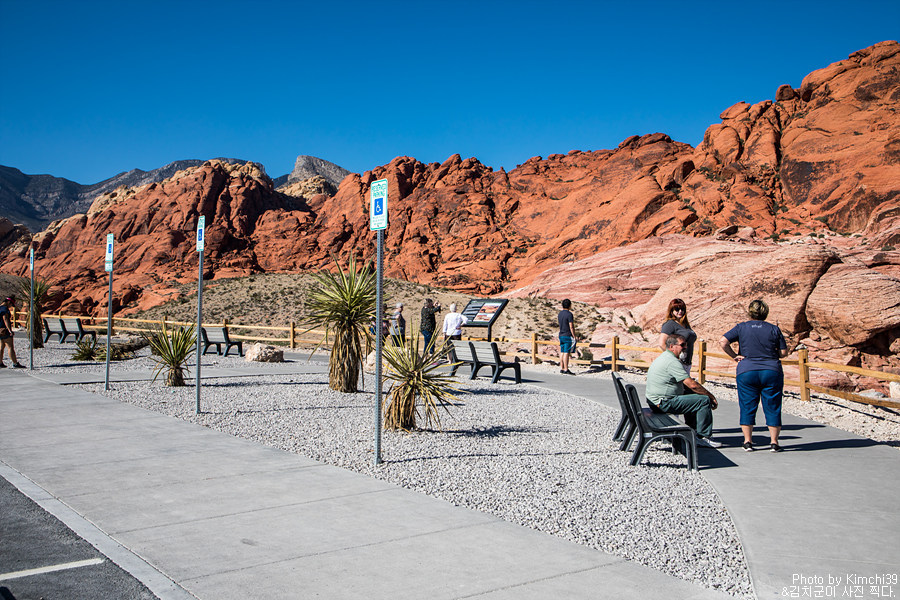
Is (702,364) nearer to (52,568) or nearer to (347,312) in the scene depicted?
(347,312)

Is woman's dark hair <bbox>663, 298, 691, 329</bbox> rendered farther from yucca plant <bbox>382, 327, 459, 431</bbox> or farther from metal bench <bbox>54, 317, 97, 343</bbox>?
metal bench <bbox>54, 317, 97, 343</bbox>

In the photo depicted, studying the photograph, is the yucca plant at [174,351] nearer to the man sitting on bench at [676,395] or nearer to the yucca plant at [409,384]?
the yucca plant at [409,384]

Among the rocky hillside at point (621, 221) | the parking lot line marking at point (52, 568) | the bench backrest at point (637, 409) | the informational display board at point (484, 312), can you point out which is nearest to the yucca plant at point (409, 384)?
the bench backrest at point (637, 409)

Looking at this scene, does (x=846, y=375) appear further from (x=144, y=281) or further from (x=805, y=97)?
(x=144, y=281)

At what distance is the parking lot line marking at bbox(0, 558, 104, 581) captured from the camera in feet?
13.3

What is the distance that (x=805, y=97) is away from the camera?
A: 62281 millimetres

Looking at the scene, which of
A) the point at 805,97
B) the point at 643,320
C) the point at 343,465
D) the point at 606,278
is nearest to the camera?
the point at 343,465

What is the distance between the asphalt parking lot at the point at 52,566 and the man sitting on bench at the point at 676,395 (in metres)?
5.67

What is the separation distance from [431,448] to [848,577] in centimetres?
477

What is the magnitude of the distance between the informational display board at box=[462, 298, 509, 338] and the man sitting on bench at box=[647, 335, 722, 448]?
10.0m

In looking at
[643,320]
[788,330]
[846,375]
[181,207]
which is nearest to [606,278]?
[643,320]

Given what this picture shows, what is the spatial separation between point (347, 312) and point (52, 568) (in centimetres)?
851

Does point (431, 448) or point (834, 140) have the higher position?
point (834, 140)

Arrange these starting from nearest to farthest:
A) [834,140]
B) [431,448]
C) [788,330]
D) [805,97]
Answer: [431,448] → [788,330] → [834,140] → [805,97]
